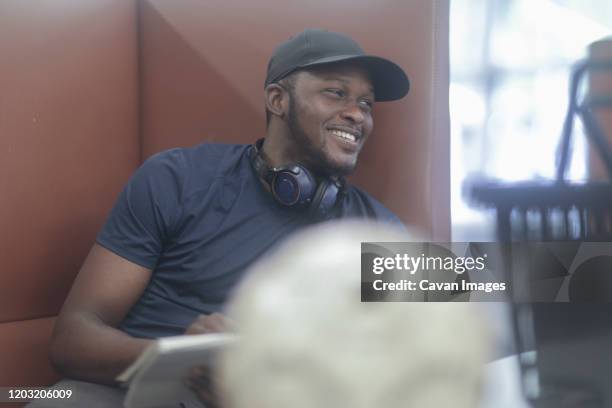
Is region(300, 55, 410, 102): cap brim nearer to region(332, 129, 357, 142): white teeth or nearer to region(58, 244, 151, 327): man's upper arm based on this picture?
region(332, 129, 357, 142): white teeth

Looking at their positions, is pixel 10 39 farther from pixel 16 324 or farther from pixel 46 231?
pixel 16 324

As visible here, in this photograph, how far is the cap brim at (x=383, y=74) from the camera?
82cm

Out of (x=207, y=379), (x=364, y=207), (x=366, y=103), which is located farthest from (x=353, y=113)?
(x=207, y=379)

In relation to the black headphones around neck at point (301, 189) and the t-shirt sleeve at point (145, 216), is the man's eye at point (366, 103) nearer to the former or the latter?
the black headphones around neck at point (301, 189)

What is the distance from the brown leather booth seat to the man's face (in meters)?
0.04

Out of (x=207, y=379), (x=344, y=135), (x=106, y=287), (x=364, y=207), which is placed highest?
(x=344, y=135)

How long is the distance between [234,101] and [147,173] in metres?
0.18

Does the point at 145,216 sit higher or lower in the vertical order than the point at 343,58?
lower

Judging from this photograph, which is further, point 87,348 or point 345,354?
point 87,348

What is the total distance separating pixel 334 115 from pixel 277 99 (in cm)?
10

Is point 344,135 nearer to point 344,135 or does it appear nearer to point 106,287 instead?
point 344,135

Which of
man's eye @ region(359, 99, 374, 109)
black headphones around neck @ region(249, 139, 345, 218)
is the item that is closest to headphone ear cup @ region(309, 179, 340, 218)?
black headphones around neck @ region(249, 139, 345, 218)

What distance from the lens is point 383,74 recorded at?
2.70ft

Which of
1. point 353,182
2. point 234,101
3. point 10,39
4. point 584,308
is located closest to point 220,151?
point 234,101
